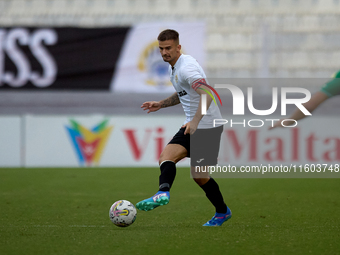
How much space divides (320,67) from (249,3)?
290cm

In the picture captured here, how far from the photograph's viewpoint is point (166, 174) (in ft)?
15.4

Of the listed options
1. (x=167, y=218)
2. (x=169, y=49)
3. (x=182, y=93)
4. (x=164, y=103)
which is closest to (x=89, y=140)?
(x=167, y=218)

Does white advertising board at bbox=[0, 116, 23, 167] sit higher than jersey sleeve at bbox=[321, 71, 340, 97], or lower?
lower

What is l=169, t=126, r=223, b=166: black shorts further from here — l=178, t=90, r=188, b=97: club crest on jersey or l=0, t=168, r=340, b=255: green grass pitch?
l=0, t=168, r=340, b=255: green grass pitch

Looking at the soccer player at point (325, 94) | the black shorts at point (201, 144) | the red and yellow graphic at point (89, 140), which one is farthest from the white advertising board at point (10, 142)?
the soccer player at point (325, 94)

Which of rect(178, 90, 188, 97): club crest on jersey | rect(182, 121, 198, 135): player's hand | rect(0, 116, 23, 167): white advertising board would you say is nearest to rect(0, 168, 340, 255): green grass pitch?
rect(182, 121, 198, 135): player's hand

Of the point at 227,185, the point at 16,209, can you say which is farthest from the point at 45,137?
the point at 16,209

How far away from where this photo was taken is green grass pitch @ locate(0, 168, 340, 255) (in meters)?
4.06

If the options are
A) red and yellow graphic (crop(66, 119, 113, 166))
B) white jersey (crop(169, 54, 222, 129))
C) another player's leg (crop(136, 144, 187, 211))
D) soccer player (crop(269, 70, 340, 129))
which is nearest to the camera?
soccer player (crop(269, 70, 340, 129))

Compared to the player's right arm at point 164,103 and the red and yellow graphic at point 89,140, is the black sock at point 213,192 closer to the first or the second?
the player's right arm at point 164,103

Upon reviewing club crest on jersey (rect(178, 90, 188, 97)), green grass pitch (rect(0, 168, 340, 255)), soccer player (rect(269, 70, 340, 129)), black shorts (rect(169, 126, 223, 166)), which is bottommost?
green grass pitch (rect(0, 168, 340, 255))

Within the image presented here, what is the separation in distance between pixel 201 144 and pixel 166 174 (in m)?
0.46

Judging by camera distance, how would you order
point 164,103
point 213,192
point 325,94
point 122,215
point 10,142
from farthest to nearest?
point 10,142
point 164,103
point 213,192
point 122,215
point 325,94

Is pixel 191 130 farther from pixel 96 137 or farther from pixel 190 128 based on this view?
pixel 96 137
